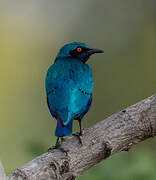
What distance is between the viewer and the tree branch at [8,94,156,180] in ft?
10.9

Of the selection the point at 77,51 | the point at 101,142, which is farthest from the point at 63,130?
the point at 77,51

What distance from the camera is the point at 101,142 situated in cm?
351

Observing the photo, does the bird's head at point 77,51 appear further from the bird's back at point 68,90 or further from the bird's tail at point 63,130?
the bird's tail at point 63,130

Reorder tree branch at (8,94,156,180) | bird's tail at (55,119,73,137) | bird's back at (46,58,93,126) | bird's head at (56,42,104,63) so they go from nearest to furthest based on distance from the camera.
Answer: tree branch at (8,94,156,180)
bird's tail at (55,119,73,137)
bird's back at (46,58,93,126)
bird's head at (56,42,104,63)

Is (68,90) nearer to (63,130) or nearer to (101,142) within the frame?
(63,130)

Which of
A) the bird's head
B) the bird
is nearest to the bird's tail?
the bird

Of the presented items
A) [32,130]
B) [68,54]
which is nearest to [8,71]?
[32,130]

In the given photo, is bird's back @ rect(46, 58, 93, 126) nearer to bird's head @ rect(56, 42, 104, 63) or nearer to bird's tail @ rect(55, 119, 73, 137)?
bird's tail @ rect(55, 119, 73, 137)

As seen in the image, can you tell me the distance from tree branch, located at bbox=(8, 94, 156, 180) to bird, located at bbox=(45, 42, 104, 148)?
0.13 metres

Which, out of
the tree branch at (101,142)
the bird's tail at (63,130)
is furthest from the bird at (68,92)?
the tree branch at (101,142)

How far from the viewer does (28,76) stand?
33.9ft

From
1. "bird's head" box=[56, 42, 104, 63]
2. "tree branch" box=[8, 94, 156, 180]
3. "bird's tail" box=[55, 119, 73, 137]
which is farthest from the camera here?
"bird's head" box=[56, 42, 104, 63]

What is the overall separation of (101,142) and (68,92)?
673 mm

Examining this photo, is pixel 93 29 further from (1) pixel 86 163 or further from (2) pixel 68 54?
(1) pixel 86 163
